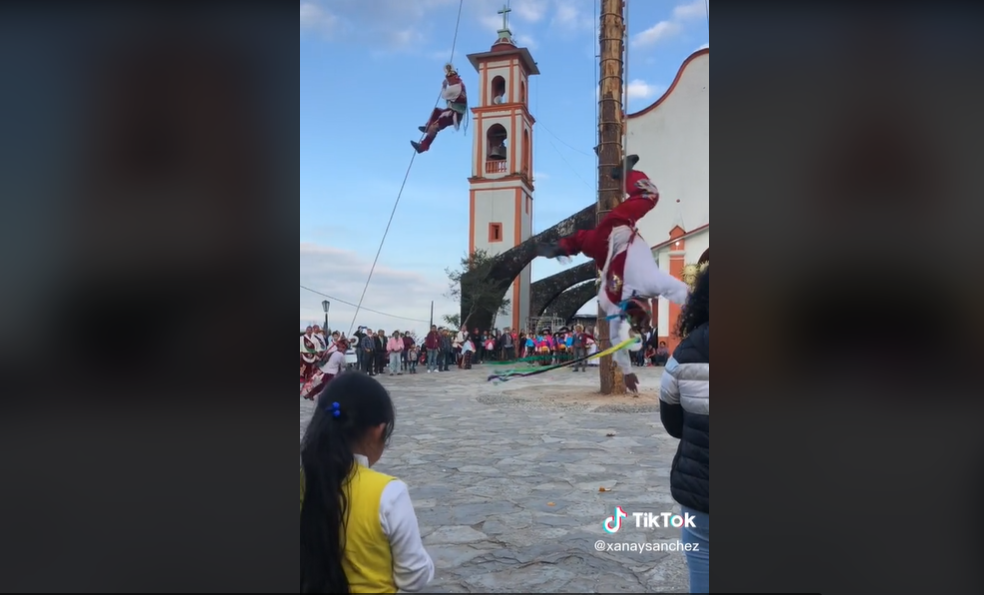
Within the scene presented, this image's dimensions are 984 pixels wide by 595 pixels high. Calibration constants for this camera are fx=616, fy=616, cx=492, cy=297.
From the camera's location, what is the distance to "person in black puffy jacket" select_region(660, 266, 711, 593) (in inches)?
66.3

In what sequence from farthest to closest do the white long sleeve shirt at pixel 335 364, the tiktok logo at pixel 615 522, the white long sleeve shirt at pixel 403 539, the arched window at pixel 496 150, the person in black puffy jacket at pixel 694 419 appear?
1. the arched window at pixel 496 150
2. the tiktok logo at pixel 615 522
3. the white long sleeve shirt at pixel 335 364
4. the person in black puffy jacket at pixel 694 419
5. the white long sleeve shirt at pixel 403 539

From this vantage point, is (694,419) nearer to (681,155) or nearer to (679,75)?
(681,155)

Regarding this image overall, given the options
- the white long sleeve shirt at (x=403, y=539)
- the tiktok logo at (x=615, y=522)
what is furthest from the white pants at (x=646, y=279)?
the white long sleeve shirt at (x=403, y=539)

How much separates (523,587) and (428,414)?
3.95ft

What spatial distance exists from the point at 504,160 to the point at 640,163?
57 cm

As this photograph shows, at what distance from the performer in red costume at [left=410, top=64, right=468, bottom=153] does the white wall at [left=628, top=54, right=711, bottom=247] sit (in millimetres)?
676

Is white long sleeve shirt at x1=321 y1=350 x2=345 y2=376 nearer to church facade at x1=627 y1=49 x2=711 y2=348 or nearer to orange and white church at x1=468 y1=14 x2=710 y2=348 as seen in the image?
orange and white church at x1=468 y1=14 x2=710 y2=348

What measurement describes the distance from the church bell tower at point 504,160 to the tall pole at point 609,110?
0.94 feet

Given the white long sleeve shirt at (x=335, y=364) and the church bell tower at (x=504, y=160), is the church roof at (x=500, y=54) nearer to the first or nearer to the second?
the church bell tower at (x=504, y=160)

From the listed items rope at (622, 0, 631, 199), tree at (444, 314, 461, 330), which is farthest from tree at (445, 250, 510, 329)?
rope at (622, 0, 631, 199)

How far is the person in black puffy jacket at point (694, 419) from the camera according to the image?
1.68m
